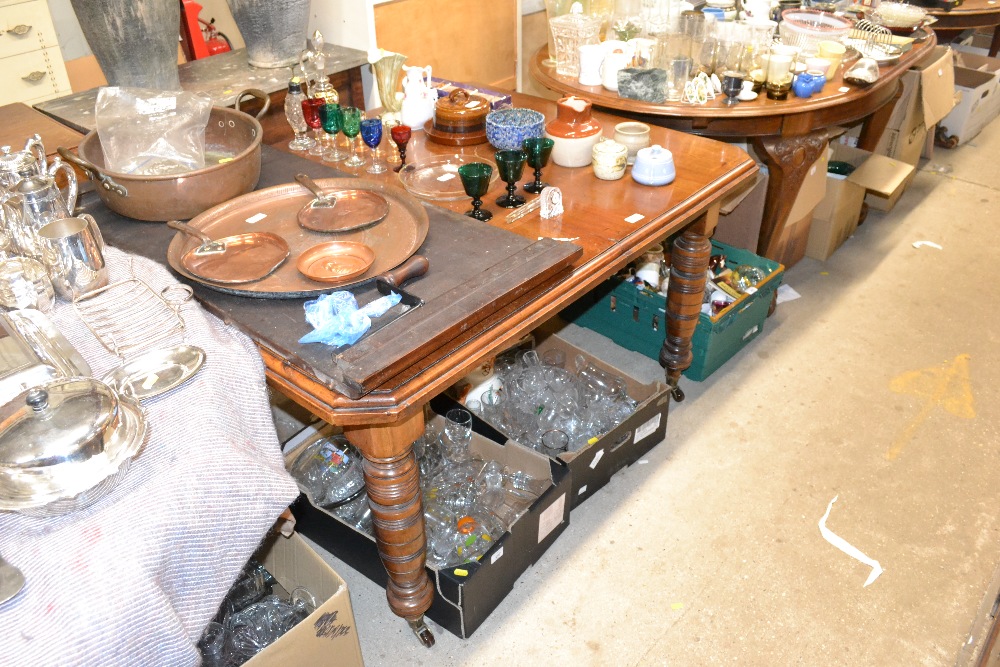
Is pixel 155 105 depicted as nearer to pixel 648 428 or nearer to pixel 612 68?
pixel 612 68

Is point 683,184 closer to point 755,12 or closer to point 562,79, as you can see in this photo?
point 562,79

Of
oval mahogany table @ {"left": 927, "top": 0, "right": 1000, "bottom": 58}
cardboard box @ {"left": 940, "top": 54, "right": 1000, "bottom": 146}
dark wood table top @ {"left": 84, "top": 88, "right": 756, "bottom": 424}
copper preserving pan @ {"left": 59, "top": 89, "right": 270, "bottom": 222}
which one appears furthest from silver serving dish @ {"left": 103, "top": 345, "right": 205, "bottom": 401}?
cardboard box @ {"left": 940, "top": 54, "right": 1000, "bottom": 146}

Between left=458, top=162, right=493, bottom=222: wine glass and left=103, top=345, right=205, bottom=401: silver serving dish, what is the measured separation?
25.4 inches

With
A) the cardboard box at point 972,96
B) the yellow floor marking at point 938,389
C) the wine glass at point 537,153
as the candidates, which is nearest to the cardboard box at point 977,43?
the cardboard box at point 972,96

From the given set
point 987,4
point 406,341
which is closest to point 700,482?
point 406,341

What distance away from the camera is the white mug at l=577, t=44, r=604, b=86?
2457mm

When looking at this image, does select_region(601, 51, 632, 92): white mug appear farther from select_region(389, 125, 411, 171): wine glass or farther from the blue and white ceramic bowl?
select_region(389, 125, 411, 171): wine glass

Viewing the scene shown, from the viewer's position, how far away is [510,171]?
5.44 feet

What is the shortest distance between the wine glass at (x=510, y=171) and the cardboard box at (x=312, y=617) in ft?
2.70

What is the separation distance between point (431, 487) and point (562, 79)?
56.3 inches

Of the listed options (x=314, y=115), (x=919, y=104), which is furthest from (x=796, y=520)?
(x=919, y=104)

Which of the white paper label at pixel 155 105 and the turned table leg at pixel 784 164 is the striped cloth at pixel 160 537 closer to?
the white paper label at pixel 155 105

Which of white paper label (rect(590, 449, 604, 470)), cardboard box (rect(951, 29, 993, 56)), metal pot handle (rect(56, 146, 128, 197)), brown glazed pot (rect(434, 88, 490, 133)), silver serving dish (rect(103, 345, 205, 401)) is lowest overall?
white paper label (rect(590, 449, 604, 470))

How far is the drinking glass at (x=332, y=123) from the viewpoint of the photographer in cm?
191
